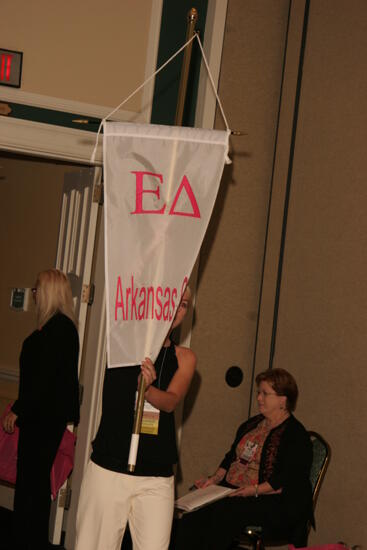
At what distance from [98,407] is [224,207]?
1.41 m

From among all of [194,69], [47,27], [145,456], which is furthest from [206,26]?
[145,456]

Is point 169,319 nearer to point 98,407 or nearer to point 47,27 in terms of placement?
point 98,407

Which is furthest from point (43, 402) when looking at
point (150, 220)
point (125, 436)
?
point (150, 220)

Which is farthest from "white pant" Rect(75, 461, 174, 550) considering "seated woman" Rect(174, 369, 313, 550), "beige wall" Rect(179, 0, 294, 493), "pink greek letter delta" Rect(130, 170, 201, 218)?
"beige wall" Rect(179, 0, 294, 493)

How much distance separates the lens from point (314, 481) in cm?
396

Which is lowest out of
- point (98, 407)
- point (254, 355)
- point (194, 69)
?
point (98, 407)

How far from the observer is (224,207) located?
16.0 ft

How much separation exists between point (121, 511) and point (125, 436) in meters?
0.25

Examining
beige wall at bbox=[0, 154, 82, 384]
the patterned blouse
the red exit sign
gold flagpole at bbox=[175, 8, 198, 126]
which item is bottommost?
the patterned blouse

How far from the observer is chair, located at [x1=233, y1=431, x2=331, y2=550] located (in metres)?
3.80

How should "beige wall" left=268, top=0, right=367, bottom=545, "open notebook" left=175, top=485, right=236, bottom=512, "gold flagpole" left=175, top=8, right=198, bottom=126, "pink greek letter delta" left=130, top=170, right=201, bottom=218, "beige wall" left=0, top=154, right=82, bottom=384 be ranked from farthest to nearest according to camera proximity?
1. "beige wall" left=0, top=154, right=82, bottom=384
2. "beige wall" left=268, top=0, right=367, bottom=545
3. "open notebook" left=175, top=485, right=236, bottom=512
4. "gold flagpole" left=175, top=8, right=198, bottom=126
5. "pink greek letter delta" left=130, top=170, right=201, bottom=218

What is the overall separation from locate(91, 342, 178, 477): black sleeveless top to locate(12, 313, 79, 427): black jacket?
1.15m

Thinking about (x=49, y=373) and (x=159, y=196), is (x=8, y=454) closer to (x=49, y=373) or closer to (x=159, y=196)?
(x=49, y=373)

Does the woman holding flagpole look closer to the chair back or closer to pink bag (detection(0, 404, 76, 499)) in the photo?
the chair back
